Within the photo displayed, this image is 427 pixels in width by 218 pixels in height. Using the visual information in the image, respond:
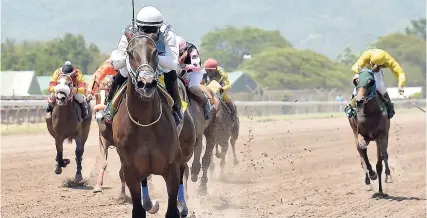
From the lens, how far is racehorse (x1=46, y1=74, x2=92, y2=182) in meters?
15.3

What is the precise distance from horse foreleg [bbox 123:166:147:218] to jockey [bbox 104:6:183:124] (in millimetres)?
769

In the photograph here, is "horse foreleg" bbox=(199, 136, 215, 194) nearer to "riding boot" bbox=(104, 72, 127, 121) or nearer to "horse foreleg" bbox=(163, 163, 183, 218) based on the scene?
"riding boot" bbox=(104, 72, 127, 121)

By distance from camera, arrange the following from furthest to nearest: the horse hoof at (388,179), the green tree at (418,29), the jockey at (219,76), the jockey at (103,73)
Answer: the green tree at (418,29), the jockey at (219,76), the horse hoof at (388,179), the jockey at (103,73)

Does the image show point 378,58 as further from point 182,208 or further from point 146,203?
point 146,203

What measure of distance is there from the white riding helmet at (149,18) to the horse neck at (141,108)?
62cm

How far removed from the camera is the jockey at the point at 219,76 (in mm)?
16609

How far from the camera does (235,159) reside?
1852cm

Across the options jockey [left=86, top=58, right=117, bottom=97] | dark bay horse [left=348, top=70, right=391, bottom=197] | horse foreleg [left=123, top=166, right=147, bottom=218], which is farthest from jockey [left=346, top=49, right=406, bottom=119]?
horse foreleg [left=123, top=166, right=147, bottom=218]

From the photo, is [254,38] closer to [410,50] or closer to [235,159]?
[410,50]

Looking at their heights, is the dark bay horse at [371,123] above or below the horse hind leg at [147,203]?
above

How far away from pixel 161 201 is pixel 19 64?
261 feet

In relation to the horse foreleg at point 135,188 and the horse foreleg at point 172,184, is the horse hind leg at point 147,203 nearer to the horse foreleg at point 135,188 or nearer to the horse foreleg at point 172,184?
the horse foreleg at point 135,188

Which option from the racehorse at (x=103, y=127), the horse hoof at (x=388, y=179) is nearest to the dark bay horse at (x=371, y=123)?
the horse hoof at (x=388, y=179)

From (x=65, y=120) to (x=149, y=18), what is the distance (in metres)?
7.10
